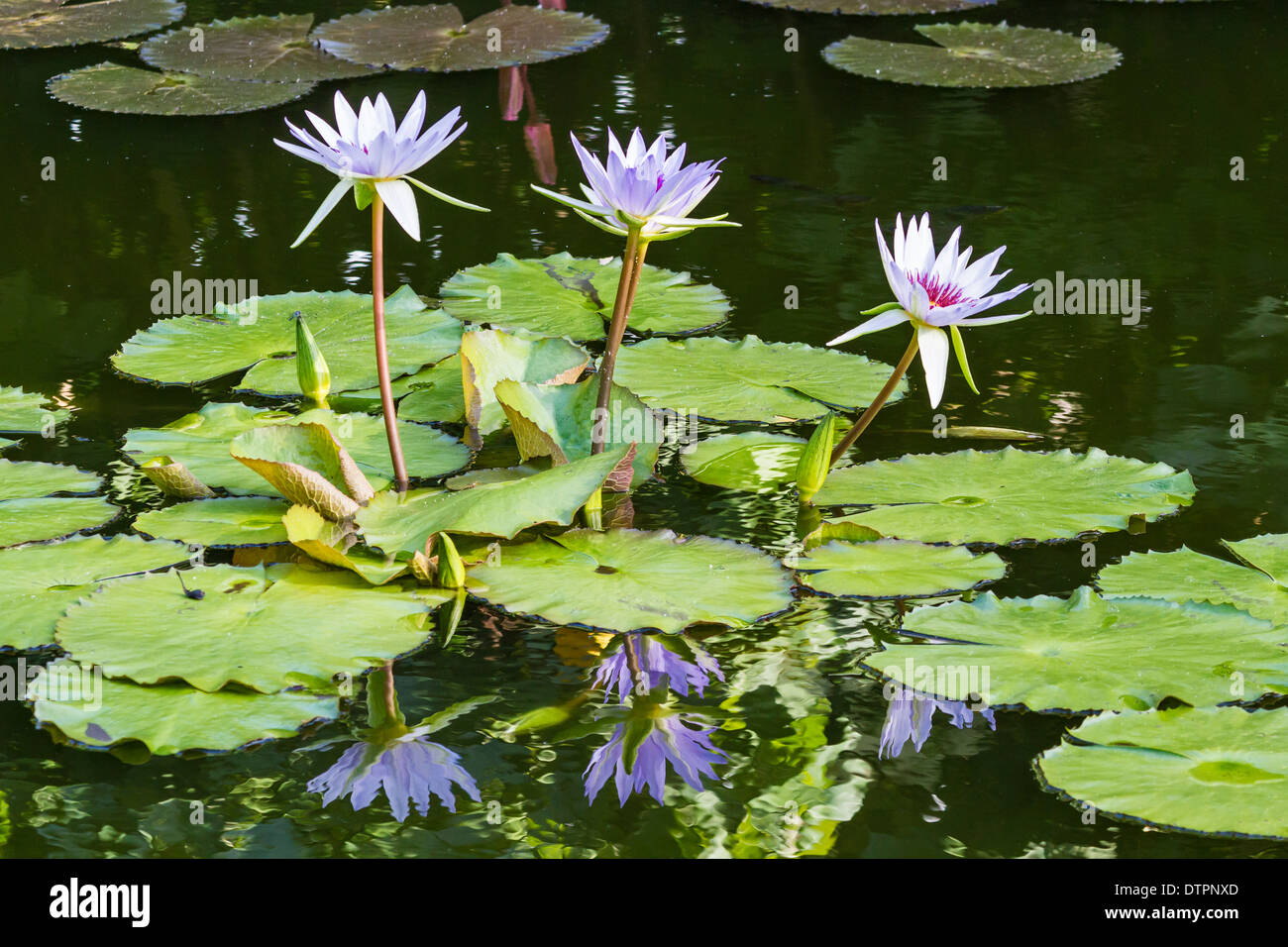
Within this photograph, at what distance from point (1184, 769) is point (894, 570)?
0.58 metres

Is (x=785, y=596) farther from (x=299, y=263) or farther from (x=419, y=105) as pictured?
(x=299, y=263)

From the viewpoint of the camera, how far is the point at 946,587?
6.53 ft

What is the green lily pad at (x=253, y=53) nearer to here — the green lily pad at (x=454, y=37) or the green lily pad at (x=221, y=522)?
the green lily pad at (x=454, y=37)

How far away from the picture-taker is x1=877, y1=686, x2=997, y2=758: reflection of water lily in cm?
170

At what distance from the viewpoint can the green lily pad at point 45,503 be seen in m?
2.12

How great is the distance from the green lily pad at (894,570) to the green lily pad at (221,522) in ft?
2.71

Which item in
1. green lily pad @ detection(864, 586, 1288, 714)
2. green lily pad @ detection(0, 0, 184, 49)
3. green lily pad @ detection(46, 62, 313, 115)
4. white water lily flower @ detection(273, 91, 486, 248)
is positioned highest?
green lily pad @ detection(0, 0, 184, 49)

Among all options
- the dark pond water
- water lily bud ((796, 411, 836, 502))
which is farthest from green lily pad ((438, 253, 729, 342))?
water lily bud ((796, 411, 836, 502))

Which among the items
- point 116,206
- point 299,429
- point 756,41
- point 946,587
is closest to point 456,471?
point 299,429

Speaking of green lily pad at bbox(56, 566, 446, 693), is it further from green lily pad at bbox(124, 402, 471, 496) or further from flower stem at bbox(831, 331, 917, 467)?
flower stem at bbox(831, 331, 917, 467)

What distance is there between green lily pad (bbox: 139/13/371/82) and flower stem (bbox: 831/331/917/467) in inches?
123

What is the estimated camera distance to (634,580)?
6.40 feet

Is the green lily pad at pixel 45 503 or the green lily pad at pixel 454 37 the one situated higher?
the green lily pad at pixel 454 37

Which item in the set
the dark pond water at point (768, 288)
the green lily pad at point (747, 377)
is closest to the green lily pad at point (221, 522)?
the dark pond water at point (768, 288)
